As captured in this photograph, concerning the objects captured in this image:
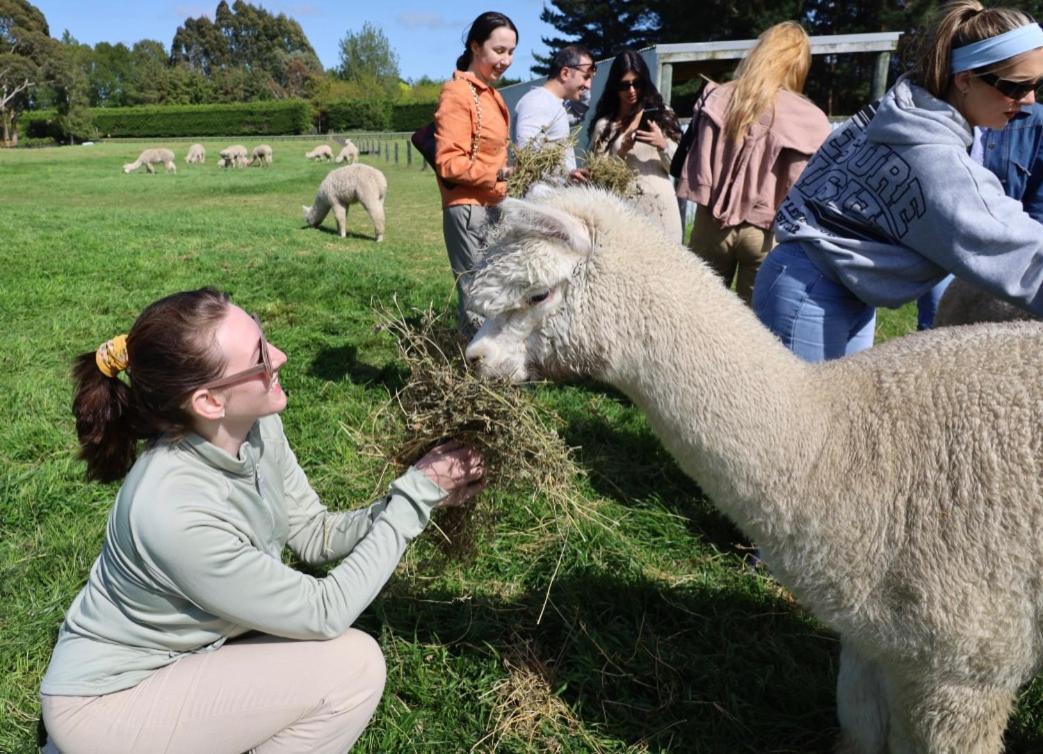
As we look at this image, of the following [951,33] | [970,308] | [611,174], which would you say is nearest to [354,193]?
[611,174]

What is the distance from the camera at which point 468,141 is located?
395 cm

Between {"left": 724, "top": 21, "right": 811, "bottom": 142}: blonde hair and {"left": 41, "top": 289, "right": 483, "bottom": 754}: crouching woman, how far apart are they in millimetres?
2351

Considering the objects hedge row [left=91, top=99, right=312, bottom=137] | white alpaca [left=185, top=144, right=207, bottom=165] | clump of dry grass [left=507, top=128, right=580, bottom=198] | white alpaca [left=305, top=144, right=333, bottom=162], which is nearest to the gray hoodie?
clump of dry grass [left=507, top=128, right=580, bottom=198]

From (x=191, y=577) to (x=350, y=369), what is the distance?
143 inches

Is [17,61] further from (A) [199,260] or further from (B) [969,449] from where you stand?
(B) [969,449]

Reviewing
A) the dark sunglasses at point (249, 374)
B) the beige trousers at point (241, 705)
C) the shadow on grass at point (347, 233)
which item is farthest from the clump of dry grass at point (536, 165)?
the shadow on grass at point (347, 233)

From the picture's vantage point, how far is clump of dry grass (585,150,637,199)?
153 inches

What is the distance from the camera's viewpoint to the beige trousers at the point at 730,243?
3.62 m

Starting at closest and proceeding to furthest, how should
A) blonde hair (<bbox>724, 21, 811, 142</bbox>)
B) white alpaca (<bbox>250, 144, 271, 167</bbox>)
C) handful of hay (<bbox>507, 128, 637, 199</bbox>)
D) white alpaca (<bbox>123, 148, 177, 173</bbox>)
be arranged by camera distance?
blonde hair (<bbox>724, 21, 811, 142</bbox>) → handful of hay (<bbox>507, 128, 637, 199</bbox>) → white alpaca (<bbox>123, 148, 177, 173</bbox>) → white alpaca (<bbox>250, 144, 271, 167</bbox>)

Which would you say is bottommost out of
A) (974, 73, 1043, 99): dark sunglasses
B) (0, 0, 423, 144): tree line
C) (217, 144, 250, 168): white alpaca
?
(974, 73, 1043, 99): dark sunglasses

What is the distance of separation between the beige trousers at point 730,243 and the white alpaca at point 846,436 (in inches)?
68.0

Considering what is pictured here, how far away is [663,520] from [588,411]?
3.99 feet

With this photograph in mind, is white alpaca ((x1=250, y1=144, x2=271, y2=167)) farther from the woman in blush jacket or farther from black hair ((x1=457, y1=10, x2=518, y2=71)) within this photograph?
the woman in blush jacket

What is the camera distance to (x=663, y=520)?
3.34 meters
